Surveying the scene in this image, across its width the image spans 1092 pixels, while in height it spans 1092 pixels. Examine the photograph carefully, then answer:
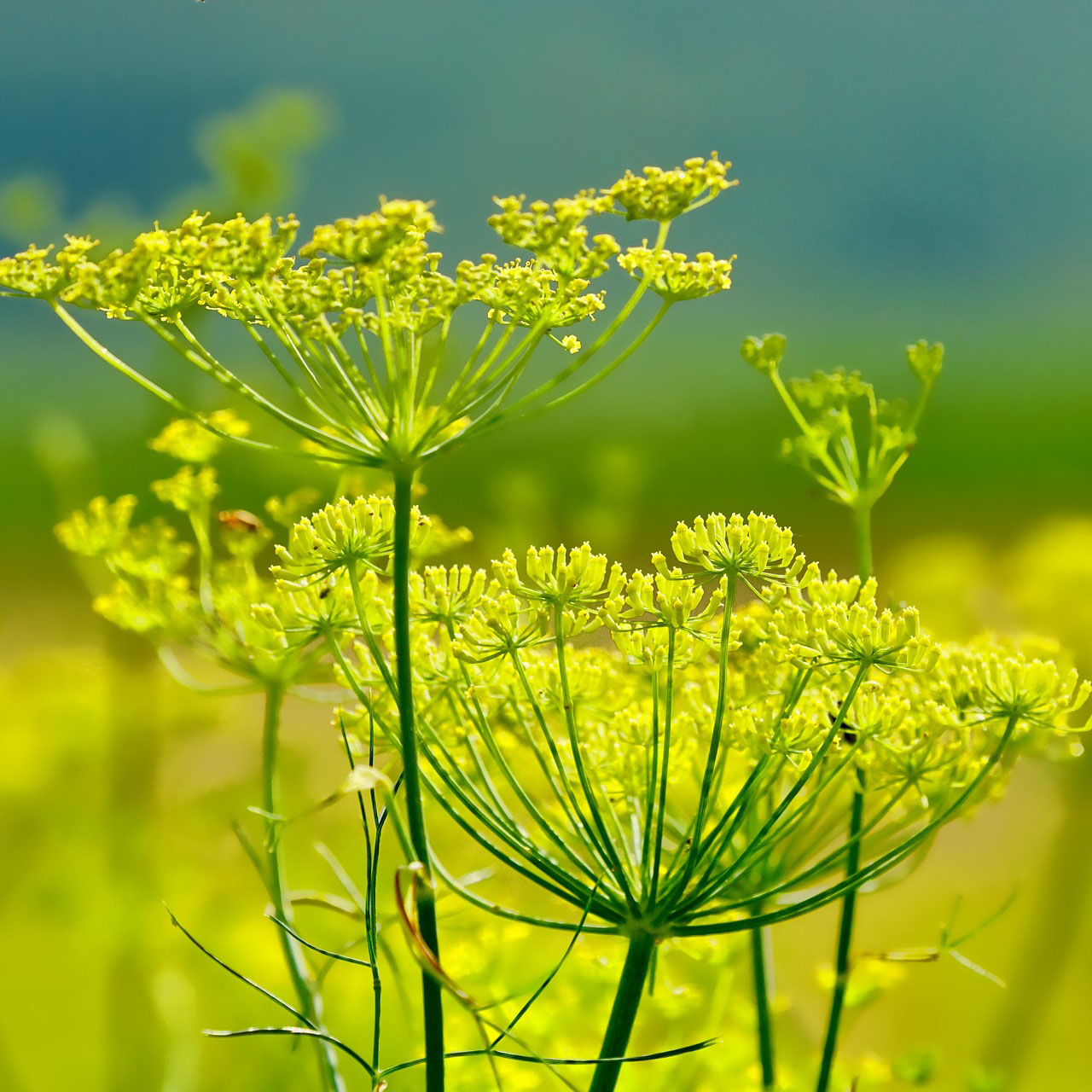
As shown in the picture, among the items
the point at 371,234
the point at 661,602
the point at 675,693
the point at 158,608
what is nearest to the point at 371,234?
the point at 371,234

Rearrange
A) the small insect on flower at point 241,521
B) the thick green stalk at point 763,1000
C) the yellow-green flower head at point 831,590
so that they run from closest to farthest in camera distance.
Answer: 1. the yellow-green flower head at point 831,590
2. the thick green stalk at point 763,1000
3. the small insect on flower at point 241,521

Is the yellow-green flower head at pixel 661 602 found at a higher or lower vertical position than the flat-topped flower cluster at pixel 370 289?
lower

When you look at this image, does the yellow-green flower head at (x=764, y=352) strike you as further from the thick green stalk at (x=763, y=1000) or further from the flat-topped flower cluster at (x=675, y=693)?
the thick green stalk at (x=763, y=1000)

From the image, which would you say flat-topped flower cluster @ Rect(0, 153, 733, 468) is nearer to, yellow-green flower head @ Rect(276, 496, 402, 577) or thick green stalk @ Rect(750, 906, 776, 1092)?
yellow-green flower head @ Rect(276, 496, 402, 577)

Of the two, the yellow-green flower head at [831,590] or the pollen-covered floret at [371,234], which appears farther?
the yellow-green flower head at [831,590]

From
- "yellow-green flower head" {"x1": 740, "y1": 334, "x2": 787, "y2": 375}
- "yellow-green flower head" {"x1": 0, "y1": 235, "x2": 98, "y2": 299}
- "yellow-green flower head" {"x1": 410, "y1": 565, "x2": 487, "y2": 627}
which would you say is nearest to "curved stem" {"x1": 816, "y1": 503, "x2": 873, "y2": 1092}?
"yellow-green flower head" {"x1": 740, "y1": 334, "x2": 787, "y2": 375}

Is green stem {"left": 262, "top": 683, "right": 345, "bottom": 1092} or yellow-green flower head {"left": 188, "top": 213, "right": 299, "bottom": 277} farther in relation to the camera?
green stem {"left": 262, "top": 683, "right": 345, "bottom": 1092}

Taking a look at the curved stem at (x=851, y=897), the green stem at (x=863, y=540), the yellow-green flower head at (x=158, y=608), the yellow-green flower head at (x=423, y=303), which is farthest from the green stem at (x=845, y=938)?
the yellow-green flower head at (x=158, y=608)
